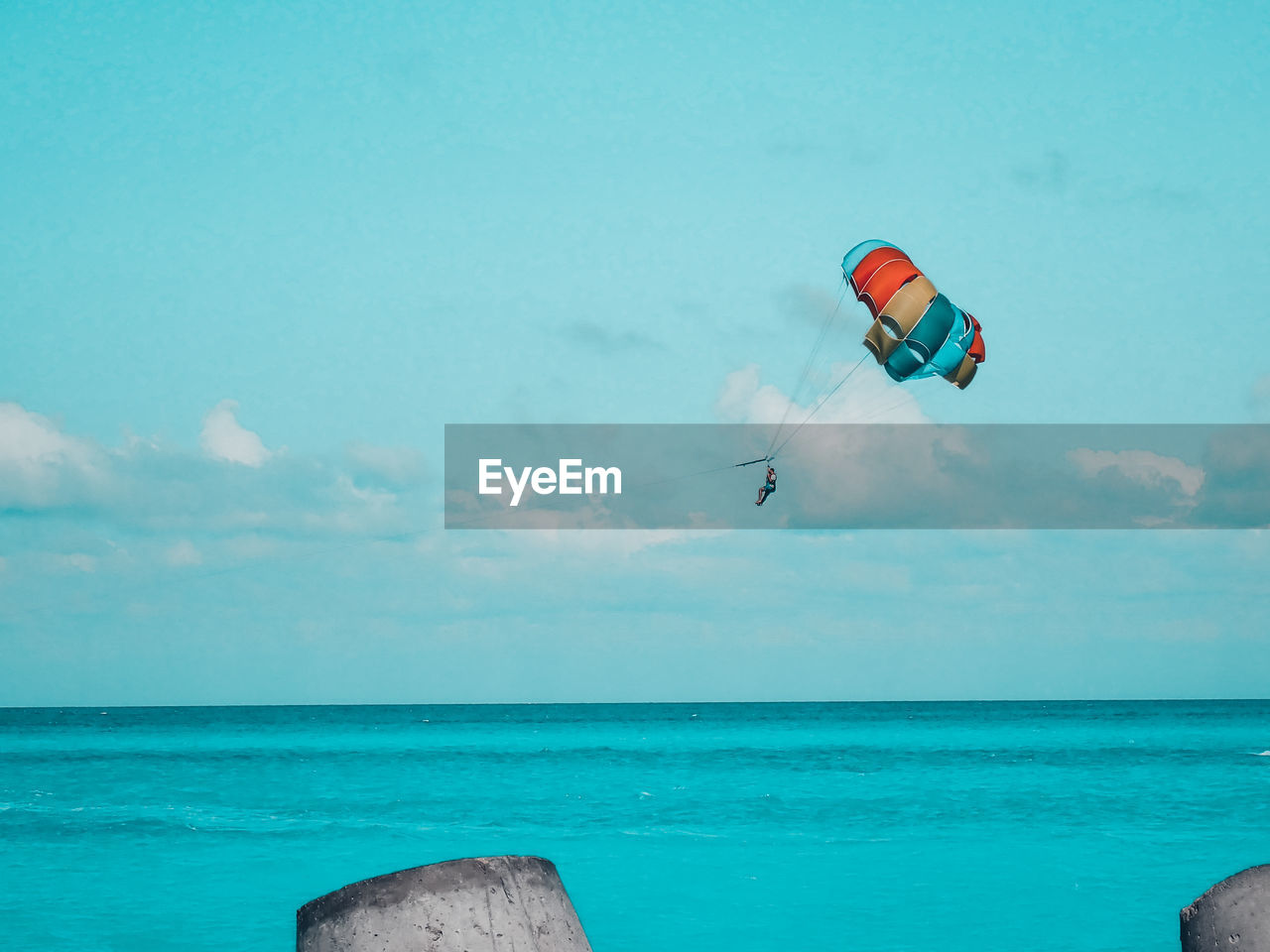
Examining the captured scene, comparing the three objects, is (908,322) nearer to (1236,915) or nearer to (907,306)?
(907,306)

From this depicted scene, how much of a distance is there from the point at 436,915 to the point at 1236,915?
8.87 feet

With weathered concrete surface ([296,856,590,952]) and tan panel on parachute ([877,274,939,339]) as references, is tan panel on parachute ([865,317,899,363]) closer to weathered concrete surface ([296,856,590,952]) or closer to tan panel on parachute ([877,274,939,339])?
tan panel on parachute ([877,274,939,339])

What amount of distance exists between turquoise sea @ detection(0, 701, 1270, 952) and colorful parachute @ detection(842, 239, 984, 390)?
6.96 m

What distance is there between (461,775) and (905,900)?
2465cm

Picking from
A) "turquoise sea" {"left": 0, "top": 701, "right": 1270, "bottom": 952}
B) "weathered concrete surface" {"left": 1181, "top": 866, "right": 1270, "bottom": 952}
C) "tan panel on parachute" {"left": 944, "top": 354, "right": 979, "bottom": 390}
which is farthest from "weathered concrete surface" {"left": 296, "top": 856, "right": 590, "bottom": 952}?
"tan panel on parachute" {"left": 944, "top": 354, "right": 979, "bottom": 390}

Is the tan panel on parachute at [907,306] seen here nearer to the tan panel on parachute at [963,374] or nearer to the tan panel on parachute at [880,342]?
Result: the tan panel on parachute at [880,342]

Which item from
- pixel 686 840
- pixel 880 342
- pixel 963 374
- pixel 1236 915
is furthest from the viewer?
pixel 686 840

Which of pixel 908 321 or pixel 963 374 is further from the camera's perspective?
pixel 963 374

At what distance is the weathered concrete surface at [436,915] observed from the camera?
352 centimetres

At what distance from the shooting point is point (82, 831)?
926 inches

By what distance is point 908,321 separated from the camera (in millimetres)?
14953

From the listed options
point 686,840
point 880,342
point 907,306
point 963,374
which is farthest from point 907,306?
point 686,840

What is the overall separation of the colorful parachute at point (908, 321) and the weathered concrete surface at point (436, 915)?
40.2 feet

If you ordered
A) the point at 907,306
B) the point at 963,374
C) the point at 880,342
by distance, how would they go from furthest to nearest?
the point at 963,374
the point at 880,342
the point at 907,306
